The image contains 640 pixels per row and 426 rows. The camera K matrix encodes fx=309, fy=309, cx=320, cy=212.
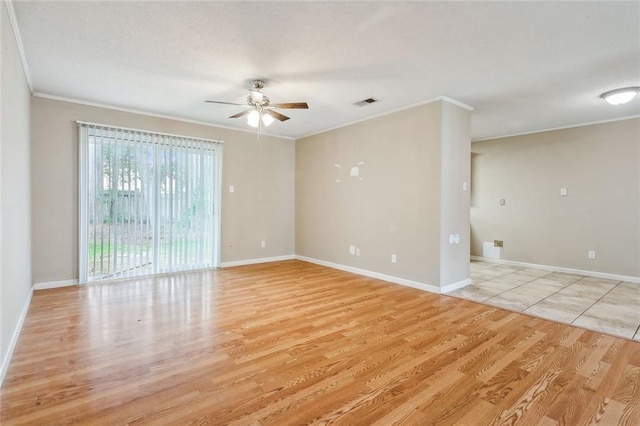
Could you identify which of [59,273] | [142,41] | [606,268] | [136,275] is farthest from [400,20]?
[606,268]

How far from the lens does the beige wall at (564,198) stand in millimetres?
4988

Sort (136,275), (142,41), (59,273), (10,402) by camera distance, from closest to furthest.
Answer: (10,402) < (142,41) < (59,273) < (136,275)

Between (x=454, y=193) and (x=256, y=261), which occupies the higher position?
(x=454, y=193)

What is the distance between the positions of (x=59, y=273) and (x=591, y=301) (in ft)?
23.3

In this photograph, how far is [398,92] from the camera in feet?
12.9

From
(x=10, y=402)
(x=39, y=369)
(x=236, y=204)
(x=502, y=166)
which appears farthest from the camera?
(x=502, y=166)

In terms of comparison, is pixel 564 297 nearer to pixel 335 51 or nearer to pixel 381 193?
pixel 381 193

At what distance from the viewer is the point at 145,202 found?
4.85 meters

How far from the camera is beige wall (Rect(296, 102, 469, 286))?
14.0 ft

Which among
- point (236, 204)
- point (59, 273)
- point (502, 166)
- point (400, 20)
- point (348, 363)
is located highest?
point (400, 20)

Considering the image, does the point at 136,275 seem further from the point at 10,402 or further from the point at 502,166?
the point at 502,166

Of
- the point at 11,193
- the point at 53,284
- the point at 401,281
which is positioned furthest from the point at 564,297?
the point at 53,284

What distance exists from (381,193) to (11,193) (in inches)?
168

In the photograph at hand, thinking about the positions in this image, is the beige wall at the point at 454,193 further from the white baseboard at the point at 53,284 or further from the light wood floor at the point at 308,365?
the white baseboard at the point at 53,284
